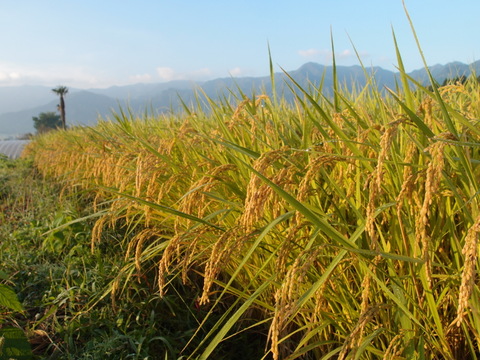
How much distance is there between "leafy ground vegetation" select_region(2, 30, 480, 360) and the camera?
1.05 metres

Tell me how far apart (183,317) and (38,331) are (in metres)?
0.69

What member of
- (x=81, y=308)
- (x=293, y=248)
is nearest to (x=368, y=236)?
(x=293, y=248)

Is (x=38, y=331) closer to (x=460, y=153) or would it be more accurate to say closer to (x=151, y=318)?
(x=151, y=318)

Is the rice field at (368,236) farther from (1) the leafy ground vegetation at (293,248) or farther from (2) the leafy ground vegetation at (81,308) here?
(2) the leafy ground vegetation at (81,308)

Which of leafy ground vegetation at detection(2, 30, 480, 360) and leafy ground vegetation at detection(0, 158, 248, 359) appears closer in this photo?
leafy ground vegetation at detection(2, 30, 480, 360)

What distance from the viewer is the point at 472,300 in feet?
3.52

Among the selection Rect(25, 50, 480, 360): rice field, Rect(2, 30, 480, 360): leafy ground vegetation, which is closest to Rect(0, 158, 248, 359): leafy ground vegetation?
Rect(2, 30, 480, 360): leafy ground vegetation

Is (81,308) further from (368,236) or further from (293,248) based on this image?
(368,236)

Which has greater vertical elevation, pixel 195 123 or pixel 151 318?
pixel 195 123

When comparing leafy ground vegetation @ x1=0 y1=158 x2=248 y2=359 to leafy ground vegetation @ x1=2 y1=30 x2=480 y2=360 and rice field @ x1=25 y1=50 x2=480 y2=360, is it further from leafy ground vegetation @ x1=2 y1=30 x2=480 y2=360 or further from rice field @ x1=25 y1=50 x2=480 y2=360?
rice field @ x1=25 y1=50 x2=480 y2=360

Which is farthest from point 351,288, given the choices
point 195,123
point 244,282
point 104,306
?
point 195,123

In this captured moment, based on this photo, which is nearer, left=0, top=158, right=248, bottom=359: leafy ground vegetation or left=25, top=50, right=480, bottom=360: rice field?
left=25, top=50, right=480, bottom=360: rice field

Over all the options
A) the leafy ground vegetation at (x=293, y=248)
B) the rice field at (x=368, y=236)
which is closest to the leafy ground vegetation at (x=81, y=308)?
the leafy ground vegetation at (x=293, y=248)

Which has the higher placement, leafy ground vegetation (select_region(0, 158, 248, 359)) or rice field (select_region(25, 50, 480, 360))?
rice field (select_region(25, 50, 480, 360))
